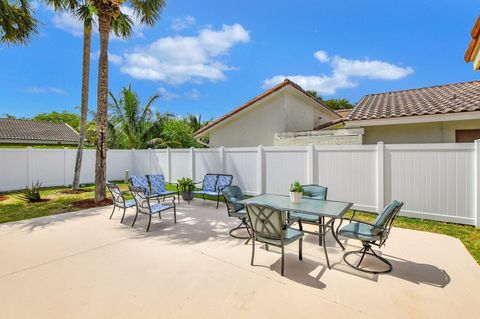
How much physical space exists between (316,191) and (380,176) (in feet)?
8.36

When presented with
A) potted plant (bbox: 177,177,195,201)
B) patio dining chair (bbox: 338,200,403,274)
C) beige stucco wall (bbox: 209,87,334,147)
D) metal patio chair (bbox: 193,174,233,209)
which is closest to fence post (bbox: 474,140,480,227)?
patio dining chair (bbox: 338,200,403,274)

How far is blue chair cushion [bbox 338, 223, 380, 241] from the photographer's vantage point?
383cm

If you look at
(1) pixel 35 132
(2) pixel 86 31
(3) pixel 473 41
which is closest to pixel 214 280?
(3) pixel 473 41

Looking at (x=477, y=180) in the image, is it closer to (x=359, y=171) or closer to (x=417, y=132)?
(x=359, y=171)

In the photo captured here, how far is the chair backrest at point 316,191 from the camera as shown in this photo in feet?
18.5

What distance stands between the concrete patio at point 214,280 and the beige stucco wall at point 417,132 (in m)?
4.28

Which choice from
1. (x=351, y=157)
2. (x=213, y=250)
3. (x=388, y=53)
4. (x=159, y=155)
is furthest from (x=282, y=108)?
(x=388, y=53)

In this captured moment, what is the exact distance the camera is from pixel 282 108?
461 inches

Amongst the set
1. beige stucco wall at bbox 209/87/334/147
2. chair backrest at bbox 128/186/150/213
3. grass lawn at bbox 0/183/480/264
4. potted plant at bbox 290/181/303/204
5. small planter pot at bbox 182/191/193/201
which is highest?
beige stucco wall at bbox 209/87/334/147

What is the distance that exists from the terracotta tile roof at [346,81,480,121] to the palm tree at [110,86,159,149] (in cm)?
1469

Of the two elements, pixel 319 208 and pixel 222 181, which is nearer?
pixel 319 208

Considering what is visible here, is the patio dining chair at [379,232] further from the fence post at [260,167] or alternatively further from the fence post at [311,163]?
the fence post at [260,167]

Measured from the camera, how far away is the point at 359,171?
734 centimetres

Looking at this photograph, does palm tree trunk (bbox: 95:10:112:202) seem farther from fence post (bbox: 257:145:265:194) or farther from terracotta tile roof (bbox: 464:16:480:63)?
terracotta tile roof (bbox: 464:16:480:63)
